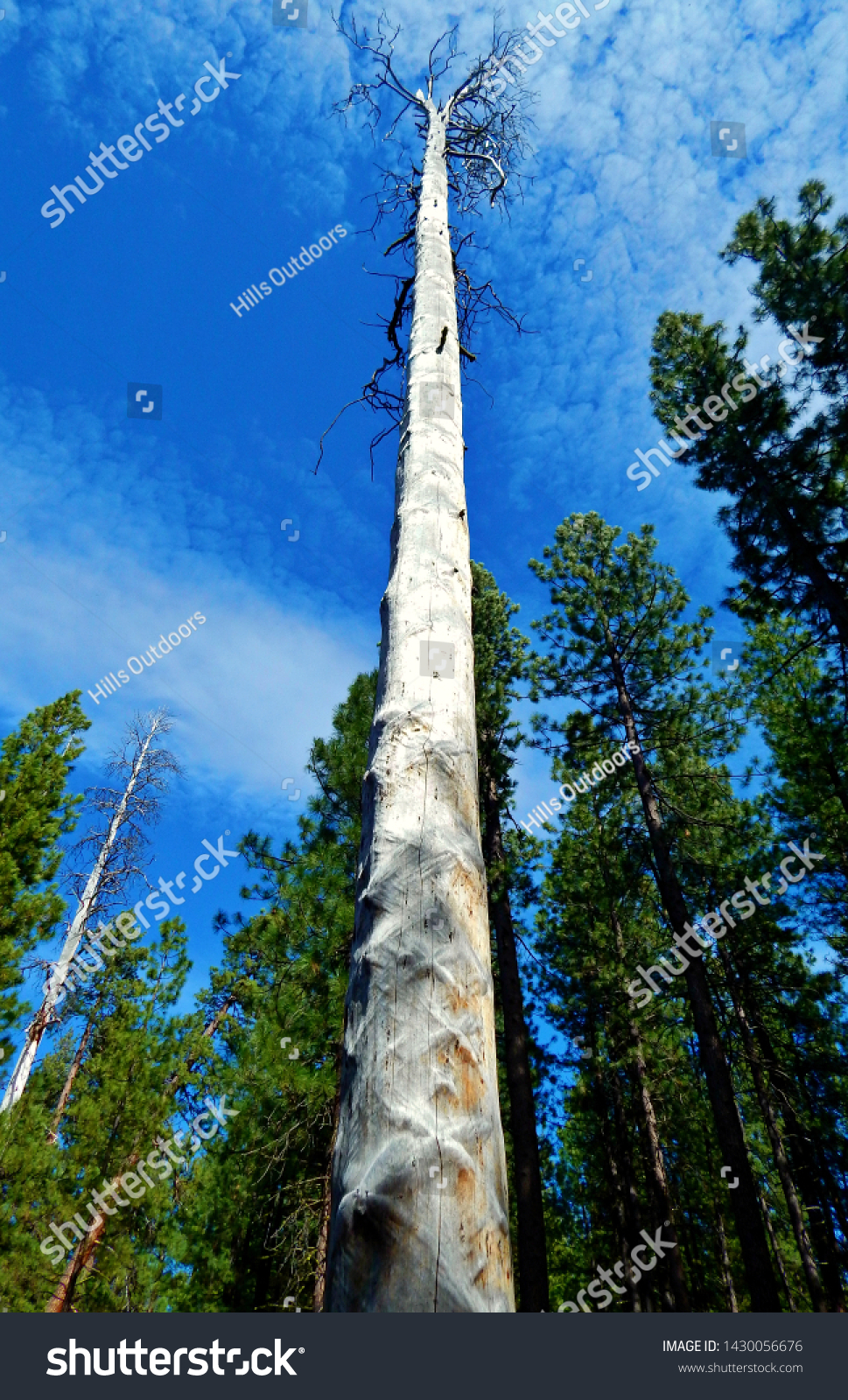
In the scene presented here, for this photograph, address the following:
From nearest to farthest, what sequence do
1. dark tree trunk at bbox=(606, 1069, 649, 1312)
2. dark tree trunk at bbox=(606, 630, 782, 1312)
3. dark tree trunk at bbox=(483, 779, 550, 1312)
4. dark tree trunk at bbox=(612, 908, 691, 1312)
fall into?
dark tree trunk at bbox=(606, 630, 782, 1312) → dark tree trunk at bbox=(483, 779, 550, 1312) → dark tree trunk at bbox=(612, 908, 691, 1312) → dark tree trunk at bbox=(606, 1069, 649, 1312)

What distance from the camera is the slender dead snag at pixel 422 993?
36.9 inches

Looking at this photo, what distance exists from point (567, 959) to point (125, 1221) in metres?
8.73

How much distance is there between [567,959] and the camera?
13.6 meters

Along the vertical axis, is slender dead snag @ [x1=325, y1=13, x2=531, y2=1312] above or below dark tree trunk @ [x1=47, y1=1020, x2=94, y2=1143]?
below

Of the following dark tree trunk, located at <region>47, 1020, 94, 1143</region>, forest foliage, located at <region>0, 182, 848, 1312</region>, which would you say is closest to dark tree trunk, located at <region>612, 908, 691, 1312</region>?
forest foliage, located at <region>0, 182, 848, 1312</region>

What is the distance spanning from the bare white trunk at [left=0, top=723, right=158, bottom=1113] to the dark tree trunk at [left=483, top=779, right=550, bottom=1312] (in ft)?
23.4

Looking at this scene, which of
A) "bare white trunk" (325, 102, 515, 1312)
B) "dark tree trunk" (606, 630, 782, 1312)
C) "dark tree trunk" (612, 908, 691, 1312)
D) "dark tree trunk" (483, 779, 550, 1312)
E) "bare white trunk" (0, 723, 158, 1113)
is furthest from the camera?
"dark tree trunk" (612, 908, 691, 1312)

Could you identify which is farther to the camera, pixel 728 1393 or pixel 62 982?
pixel 62 982

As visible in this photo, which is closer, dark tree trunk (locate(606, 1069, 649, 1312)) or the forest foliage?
the forest foliage

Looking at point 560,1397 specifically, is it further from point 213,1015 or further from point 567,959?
point 213,1015

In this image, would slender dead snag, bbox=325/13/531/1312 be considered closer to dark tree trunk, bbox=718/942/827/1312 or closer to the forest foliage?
the forest foliage

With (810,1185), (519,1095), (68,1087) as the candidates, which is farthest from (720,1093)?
(68,1087)

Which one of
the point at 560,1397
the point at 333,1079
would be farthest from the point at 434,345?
the point at 333,1079

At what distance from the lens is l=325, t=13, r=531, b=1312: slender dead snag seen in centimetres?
94
